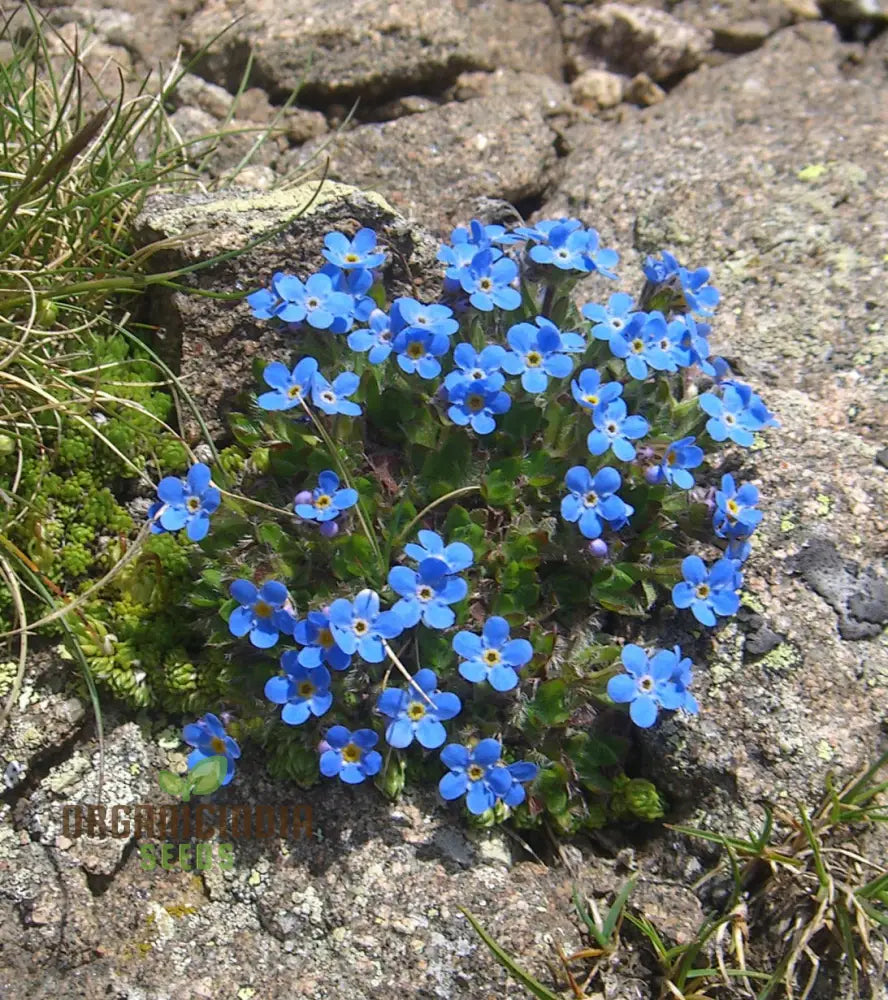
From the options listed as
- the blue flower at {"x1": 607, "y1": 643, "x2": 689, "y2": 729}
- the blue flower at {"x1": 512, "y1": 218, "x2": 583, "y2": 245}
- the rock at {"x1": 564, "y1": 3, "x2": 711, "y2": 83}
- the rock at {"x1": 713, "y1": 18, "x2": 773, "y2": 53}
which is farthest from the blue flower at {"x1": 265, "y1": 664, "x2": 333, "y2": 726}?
the rock at {"x1": 713, "y1": 18, "x2": 773, "y2": 53}

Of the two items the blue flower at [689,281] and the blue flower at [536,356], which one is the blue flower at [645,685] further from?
the blue flower at [689,281]

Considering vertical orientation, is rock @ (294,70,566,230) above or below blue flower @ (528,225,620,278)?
below

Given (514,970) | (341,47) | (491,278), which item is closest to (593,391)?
(491,278)

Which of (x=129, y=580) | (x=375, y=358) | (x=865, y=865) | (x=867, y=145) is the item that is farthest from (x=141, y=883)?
(x=867, y=145)

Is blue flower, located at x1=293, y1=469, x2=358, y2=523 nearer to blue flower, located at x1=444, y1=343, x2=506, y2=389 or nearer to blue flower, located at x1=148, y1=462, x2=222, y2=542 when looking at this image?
blue flower, located at x1=148, y1=462, x2=222, y2=542

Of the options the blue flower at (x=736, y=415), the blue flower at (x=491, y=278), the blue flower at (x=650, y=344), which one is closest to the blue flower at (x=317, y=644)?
the blue flower at (x=491, y=278)

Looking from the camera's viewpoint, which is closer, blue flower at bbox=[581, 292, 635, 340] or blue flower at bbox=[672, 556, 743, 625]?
blue flower at bbox=[672, 556, 743, 625]

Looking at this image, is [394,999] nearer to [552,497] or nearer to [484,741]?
[484,741]
